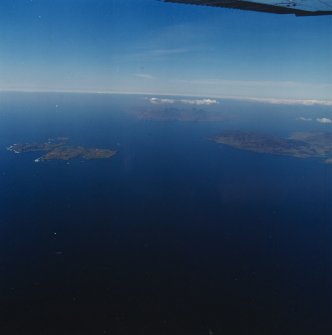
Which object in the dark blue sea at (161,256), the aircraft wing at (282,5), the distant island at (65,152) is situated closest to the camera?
the aircraft wing at (282,5)

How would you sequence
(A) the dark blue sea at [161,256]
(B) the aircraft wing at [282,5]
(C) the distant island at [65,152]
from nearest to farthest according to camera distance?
(B) the aircraft wing at [282,5], (A) the dark blue sea at [161,256], (C) the distant island at [65,152]

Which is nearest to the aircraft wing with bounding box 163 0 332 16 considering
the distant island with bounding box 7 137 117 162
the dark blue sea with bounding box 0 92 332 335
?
the dark blue sea with bounding box 0 92 332 335

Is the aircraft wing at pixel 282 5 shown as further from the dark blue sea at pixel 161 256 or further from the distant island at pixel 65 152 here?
the distant island at pixel 65 152

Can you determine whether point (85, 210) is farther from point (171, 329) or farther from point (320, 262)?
point (320, 262)

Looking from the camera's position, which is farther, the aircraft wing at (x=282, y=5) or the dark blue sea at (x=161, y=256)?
the dark blue sea at (x=161, y=256)

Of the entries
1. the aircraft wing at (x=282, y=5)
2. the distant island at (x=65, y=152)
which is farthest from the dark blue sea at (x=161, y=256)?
the aircraft wing at (x=282, y=5)

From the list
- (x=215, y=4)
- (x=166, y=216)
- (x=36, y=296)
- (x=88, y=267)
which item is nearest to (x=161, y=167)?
(x=166, y=216)

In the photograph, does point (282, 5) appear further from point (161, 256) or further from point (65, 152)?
point (65, 152)

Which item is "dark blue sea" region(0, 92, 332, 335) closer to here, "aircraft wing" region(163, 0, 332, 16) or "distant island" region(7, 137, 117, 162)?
"distant island" region(7, 137, 117, 162)
